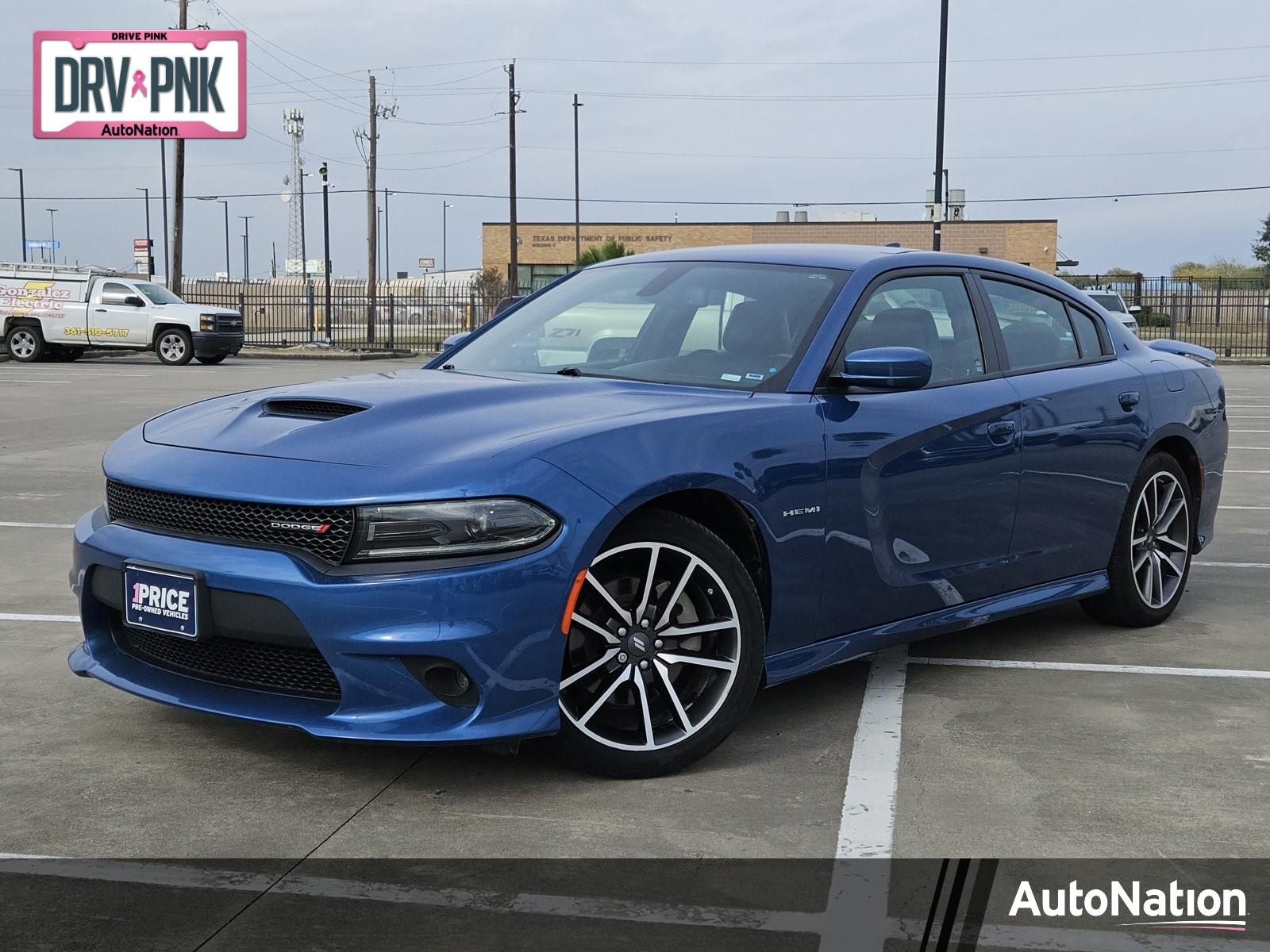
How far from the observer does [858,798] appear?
151 inches

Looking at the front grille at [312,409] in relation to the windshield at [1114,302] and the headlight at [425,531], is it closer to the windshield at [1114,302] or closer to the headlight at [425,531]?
the headlight at [425,531]

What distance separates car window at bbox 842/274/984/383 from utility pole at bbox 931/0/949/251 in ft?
75.7

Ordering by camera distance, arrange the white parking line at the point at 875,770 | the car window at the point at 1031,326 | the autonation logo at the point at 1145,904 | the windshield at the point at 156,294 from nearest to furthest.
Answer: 1. the autonation logo at the point at 1145,904
2. the white parking line at the point at 875,770
3. the car window at the point at 1031,326
4. the windshield at the point at 156,294

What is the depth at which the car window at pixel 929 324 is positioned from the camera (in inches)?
193

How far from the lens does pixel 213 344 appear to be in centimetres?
2947

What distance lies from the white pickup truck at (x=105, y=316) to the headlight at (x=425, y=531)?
27.0 metres

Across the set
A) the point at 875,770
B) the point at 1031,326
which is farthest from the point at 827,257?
the point at 875,770

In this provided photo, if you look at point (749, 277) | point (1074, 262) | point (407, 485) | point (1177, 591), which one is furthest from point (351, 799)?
point (1074, 262)

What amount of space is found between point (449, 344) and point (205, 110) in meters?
31.4

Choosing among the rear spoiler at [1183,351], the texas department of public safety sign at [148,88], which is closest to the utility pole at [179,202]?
the texas department of public safety sign at [148,88]

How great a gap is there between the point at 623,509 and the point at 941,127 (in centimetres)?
2688

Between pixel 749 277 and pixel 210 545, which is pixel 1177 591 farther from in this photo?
pixel 210 545

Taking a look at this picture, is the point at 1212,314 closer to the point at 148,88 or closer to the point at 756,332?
the point at 148,88

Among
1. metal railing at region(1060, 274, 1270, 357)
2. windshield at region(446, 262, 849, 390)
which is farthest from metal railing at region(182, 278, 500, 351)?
windshield at region(446, 262, 849, 390)
